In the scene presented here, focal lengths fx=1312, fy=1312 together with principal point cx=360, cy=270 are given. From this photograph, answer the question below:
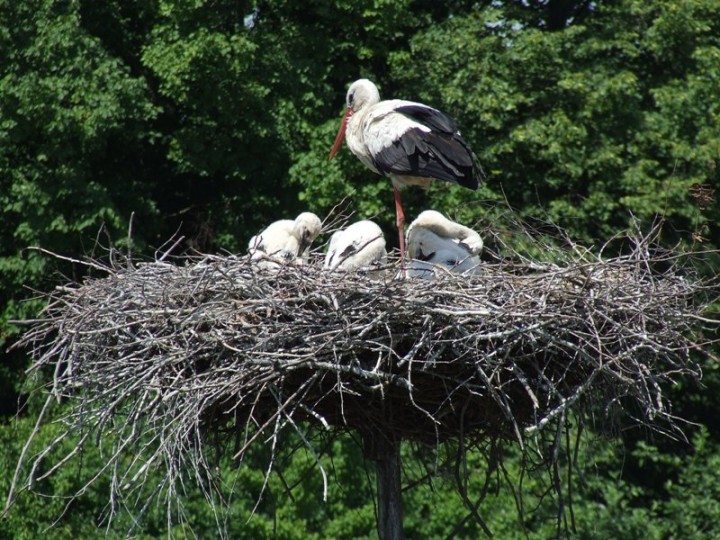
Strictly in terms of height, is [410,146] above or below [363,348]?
above

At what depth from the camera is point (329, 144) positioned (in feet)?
36.0

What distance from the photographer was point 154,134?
38.0 ft

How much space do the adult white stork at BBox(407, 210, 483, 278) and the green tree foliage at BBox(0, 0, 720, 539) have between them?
11.3ft

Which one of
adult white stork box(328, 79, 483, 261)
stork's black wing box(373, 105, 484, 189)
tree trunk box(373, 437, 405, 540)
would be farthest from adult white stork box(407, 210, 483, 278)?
tree trunk box(373, 437, 405, 540)

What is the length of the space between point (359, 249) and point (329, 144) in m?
4.97

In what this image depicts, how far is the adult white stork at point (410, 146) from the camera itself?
645 centimetres

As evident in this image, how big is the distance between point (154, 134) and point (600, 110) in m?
3.90

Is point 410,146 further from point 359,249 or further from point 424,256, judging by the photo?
point 359,249

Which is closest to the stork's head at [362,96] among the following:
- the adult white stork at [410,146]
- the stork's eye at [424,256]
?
the adult white stork at [410,146]

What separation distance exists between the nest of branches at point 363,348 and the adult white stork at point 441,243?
24.6 inches

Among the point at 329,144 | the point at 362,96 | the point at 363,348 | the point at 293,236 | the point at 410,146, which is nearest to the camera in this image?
the point at 363,348

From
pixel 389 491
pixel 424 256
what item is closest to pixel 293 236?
pixel 424 256

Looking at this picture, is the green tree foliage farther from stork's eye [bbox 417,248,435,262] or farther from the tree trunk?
the tree trunk

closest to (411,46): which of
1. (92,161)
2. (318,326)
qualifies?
(92,161)
